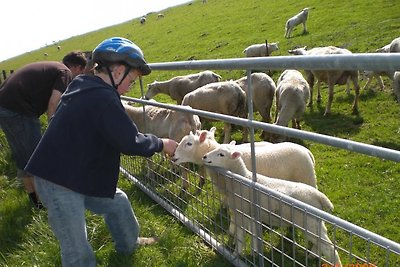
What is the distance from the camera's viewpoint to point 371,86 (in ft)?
35.9

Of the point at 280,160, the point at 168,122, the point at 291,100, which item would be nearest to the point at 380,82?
the point at 291,100

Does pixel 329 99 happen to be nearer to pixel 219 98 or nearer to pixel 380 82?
pixel 380 82

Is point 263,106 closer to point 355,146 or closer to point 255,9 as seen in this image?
point 355,146

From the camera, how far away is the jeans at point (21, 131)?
5188 mm

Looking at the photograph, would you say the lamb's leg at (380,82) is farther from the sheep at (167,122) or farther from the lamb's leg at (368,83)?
the sheep at (167,122)

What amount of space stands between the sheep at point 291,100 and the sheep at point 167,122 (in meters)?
2.47

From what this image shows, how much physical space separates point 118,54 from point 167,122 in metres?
4.17

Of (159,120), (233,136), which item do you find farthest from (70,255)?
(233,136)

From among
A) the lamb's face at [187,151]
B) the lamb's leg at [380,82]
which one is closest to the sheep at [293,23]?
the lamb's leg at [380,82]

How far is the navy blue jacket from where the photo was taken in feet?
9.19

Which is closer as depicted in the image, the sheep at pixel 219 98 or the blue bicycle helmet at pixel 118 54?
the blue bicycle helmet at pixel 118 54

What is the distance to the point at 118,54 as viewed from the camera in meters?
2.89

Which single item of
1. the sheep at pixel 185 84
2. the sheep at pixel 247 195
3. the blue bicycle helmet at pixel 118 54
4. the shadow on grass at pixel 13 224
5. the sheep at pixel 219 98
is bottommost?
the sheep at pixel 185 84

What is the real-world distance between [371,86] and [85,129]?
9.95 metres
